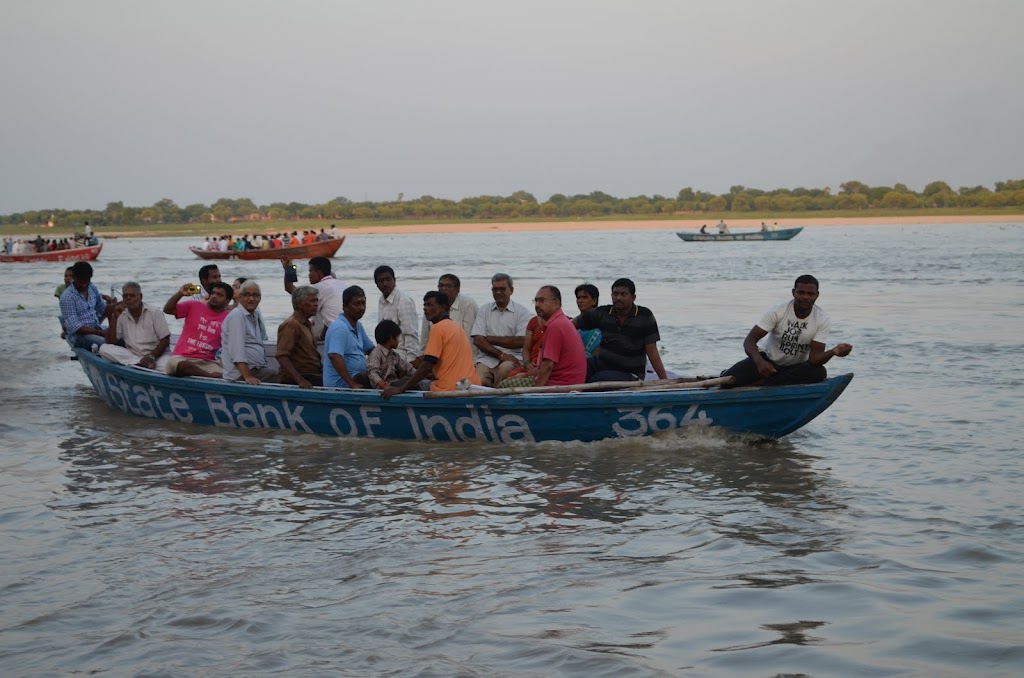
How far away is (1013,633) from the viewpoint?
4.82 m

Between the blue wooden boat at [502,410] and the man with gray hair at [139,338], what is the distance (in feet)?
2.70

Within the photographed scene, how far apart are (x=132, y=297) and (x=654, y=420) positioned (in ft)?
18.3

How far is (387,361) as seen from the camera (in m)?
9.12

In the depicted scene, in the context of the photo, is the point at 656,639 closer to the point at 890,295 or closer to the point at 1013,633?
the point at 1013,633

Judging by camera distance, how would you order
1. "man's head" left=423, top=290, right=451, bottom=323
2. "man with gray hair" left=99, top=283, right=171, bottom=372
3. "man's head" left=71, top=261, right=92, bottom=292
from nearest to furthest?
"man's head" left=423, top=290, right=451, bottom=323 → "man with gray hair" left=99, top=283, right=171, bottom=372 → "man's head" left=71, top=261, right=92, bottom=292

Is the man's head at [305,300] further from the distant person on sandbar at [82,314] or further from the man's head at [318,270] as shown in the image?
the distant person on sandbar at [82,314]

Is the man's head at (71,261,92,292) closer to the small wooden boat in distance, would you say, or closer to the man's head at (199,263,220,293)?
the man's head at (199,263,220,293)

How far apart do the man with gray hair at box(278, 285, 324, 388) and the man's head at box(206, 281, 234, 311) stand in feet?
2.91

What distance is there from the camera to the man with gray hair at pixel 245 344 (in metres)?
9.55

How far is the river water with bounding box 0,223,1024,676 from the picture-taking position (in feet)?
15.6

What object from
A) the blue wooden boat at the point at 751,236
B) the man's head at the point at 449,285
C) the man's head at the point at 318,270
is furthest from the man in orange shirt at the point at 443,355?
the blue wooden boat at the point at 751,236

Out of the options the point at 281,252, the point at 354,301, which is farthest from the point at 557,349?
the point at 281,252

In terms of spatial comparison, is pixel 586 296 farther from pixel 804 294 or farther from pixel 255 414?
pixel 255 414

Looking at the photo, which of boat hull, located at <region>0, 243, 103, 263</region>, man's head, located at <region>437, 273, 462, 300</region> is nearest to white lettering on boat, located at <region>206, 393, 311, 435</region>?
man's head, located at <region>437, 273, 462, 300</region>
